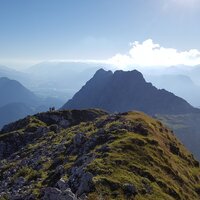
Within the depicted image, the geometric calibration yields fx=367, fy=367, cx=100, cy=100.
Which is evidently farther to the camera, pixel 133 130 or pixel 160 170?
pixel 133 130

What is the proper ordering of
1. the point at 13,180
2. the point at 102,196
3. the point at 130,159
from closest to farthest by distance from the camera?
the point at 102,196, the point at 130,159, the point at 13,180

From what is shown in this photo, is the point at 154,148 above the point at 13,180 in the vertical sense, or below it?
above

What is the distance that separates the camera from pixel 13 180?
6100cm

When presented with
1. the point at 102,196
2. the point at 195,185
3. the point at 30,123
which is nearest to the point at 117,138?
the point at 195,185

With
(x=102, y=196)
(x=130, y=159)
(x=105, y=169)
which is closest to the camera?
(x=102, y=196)

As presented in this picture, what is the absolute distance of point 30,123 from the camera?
137250 millimetres

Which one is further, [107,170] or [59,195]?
[107,170]

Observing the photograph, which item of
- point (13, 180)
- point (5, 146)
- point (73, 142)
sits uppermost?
point (73, 142)

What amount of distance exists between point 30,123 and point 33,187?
88.0 metres

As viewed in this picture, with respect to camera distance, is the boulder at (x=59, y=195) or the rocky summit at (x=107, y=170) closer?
the boulder at (x=59, y=195)

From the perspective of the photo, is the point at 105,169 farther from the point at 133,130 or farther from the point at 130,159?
the point at 133,130

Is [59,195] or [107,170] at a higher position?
[107,170]

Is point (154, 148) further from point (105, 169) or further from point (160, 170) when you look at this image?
point (105, 169)

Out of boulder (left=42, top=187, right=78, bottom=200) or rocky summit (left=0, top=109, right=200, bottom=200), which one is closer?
boulder (left=42, top=187, right=78, bottom=200)
